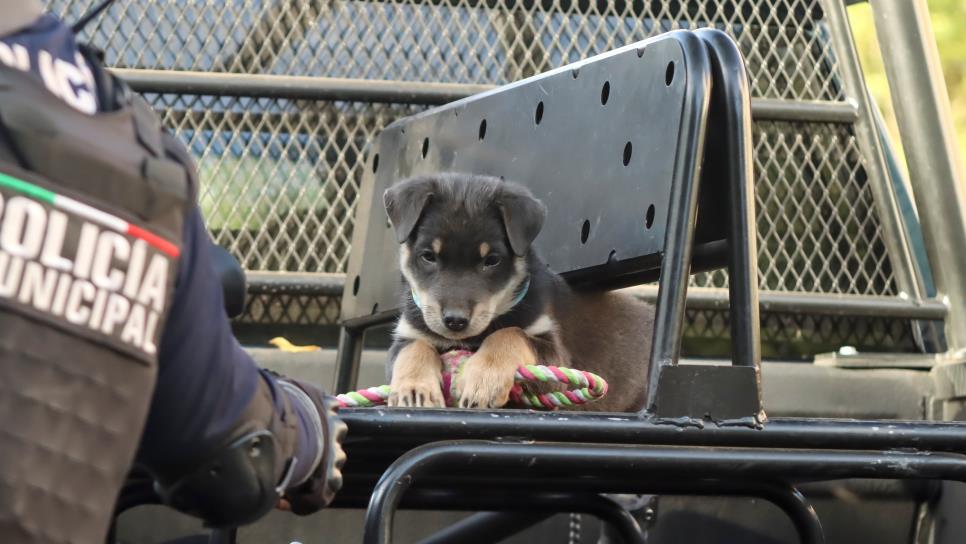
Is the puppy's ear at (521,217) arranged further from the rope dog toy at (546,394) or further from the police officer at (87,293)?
the police officer at (87,293)

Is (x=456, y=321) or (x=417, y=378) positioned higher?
(x=456, y=321)

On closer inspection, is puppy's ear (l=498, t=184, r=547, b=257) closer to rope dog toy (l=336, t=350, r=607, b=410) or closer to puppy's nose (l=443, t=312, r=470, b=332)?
puppy's nose (l=443, t=312, r=470, b=332)

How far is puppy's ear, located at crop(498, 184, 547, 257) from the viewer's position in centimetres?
323

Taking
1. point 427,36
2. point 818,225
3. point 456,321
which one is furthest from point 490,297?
point 818,225

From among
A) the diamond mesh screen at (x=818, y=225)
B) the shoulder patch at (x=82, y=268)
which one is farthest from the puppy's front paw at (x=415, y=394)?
the shoulder patch at (x=82, y=268)

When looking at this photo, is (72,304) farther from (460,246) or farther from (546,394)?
(460,246)

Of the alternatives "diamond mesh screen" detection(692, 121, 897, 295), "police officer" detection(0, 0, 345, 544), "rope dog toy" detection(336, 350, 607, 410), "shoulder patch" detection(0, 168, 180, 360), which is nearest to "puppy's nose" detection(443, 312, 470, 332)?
"rope dog toy" detection(336, 350, 607, 410)

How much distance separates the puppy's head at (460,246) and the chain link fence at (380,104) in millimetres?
309

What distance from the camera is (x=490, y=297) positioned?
3461mm

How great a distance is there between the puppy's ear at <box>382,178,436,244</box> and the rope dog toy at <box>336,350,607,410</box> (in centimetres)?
68

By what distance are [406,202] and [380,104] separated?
463mm

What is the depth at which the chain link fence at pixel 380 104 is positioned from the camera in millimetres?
3689

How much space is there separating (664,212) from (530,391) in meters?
0.52

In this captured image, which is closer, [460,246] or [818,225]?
[460,246]
